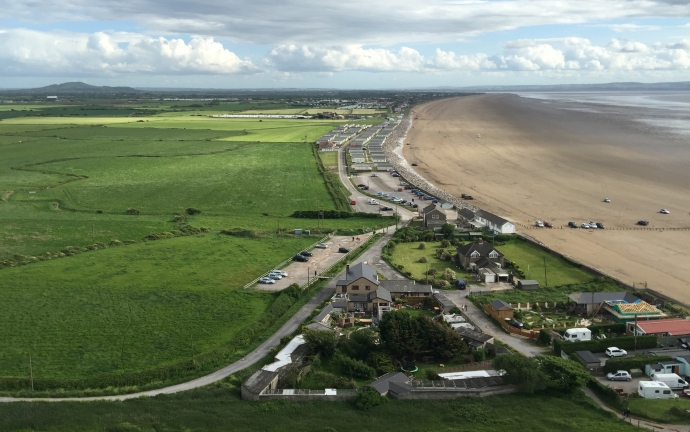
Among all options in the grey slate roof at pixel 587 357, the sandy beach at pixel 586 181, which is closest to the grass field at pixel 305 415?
the grey slate roof at pixel 587 357

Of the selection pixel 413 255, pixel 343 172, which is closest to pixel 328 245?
pixel 413 255

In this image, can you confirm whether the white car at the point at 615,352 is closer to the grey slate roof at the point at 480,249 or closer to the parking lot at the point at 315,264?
the grey slate roof at the point at 480,249

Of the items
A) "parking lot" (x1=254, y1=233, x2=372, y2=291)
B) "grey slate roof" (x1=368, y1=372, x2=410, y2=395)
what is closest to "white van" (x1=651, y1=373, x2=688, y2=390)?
"grey slate roof" (x1=368, y1=372, x2=410, y2=395)

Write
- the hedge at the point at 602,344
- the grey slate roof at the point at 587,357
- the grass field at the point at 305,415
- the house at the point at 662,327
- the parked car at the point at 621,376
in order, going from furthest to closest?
the house at the point at 662,327 → the hedge at the point at 602,344 → the grey slate roof at the point at 587,357 → the parked car at the point at 621,376 → the grass field at the point at 305,415

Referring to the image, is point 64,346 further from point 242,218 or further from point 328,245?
point 242,218

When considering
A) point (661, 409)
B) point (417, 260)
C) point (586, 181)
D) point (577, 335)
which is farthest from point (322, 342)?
point (586, 181)

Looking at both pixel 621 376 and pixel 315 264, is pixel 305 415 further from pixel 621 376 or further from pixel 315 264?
pixel 315 264

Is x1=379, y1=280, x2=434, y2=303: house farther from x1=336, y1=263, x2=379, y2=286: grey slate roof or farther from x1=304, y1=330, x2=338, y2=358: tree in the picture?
x1=304, y1=330, x2=338, y2=358: tree
